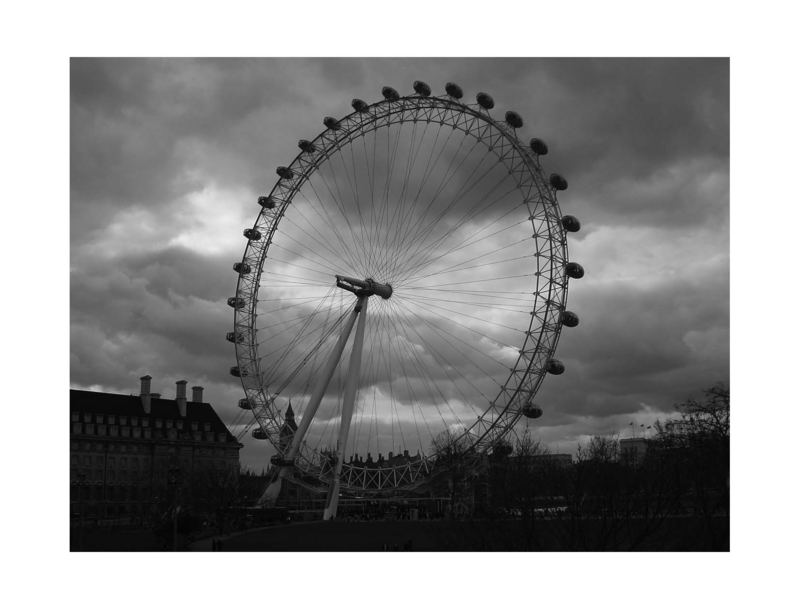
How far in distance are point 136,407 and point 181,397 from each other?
631cm

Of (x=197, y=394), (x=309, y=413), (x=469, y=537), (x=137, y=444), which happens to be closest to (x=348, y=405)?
(x=309, y=413)

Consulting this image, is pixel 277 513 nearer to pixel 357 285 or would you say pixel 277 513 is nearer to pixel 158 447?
pixel 357 285

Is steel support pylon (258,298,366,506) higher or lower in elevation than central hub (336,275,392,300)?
lower

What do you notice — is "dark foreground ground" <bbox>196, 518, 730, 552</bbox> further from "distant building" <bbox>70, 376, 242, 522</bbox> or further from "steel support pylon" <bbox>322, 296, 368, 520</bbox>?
"distant building" <bbox>70, 376, 242, 522</bbox>

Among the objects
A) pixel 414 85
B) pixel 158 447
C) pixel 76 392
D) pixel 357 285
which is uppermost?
pixel 414 85

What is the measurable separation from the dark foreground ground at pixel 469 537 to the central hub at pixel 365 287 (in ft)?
47.0

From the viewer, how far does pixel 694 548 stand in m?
37.4

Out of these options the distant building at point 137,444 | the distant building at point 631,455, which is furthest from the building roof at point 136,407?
the distant building at point 631,455

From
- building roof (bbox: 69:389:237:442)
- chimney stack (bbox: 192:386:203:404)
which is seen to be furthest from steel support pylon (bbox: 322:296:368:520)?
chimney stack (bbox: 192:386:203:404)

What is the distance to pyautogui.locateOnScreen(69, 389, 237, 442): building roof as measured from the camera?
106 meters

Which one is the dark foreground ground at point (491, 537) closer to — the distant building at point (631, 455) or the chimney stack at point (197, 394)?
the distant building at point (631, 455)

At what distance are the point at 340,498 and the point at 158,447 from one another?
56.5 meters

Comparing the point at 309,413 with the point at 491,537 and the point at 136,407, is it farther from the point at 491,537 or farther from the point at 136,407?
the point at 136,407


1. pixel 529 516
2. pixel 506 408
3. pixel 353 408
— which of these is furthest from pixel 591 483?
pixel 353 408
